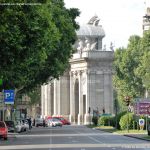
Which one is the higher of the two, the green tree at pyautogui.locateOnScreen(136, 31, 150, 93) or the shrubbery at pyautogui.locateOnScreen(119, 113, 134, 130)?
the green tree at pyautogui.locateOnScreen(136, 31, 150, 93)

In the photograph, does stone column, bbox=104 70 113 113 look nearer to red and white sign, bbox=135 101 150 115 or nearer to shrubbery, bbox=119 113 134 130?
shrubbery, bbox=119 113 134 130

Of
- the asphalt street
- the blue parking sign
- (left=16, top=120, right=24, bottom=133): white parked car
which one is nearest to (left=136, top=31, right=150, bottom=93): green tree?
(left=16, top=120, right=24, bottom=133): white parked car

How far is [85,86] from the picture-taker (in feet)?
487

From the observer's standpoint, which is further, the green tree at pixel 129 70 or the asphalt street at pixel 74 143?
the green tree at pixel 129 70

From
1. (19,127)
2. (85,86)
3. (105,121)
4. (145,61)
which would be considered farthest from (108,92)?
(19,127)

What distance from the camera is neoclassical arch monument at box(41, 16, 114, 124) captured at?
5782 inches

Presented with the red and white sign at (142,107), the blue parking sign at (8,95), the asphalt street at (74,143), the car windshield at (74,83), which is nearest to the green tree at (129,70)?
the car windshield at (74,83)

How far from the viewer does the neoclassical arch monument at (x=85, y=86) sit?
5782 inches

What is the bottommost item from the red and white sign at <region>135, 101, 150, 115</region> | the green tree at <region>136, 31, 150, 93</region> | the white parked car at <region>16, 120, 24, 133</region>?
the white parked car at <region>16, 120, 24, 133</region>

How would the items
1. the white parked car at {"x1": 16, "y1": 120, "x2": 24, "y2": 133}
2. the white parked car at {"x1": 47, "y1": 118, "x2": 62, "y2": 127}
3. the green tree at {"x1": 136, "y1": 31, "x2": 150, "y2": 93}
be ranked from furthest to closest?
the green tree at {"x1": 136, "y1": 31, "x2": 150, "y2": 93} → the white parked car at {"x1": 47, "y1": 118, "x2": 62, "y2": 127} → the white parked car at {"x1": 16, "y1": 120, "x2": 24, "y2": 133}

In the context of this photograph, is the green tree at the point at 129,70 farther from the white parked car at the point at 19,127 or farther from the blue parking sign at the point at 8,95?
the blue parking sign at the point at 8,95

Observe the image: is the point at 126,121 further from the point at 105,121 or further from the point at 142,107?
the point at 105,121

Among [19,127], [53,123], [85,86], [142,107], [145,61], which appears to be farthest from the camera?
[85,86]

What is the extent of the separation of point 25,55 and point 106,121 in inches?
2755
